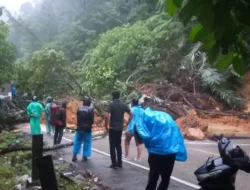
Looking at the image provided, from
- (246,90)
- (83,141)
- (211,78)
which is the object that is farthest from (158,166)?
(246,90)

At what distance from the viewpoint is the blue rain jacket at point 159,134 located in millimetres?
4586

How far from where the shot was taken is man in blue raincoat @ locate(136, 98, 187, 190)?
15.1 ft

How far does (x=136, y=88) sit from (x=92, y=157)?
10.8 meters

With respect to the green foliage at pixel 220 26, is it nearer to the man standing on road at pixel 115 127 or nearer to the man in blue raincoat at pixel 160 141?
the man in blue raincoat at pixel 160 141

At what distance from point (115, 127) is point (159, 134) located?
3.24m

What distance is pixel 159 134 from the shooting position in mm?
4637

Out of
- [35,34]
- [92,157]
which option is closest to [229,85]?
[92,157]

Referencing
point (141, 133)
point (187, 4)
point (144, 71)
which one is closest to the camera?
point (187, 4)

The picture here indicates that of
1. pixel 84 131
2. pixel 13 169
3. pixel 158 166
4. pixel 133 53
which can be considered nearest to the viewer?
pixel 158 166

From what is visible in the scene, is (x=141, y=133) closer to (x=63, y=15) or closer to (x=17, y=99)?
(x=17, y=99)

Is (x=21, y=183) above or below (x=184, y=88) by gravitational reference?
below

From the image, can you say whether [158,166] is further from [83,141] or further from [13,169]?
[83,141]

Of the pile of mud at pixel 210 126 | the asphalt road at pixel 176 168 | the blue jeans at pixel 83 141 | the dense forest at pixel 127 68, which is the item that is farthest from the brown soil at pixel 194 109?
the blue jeans at pixel 83 141

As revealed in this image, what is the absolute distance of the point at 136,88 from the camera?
1989cm
